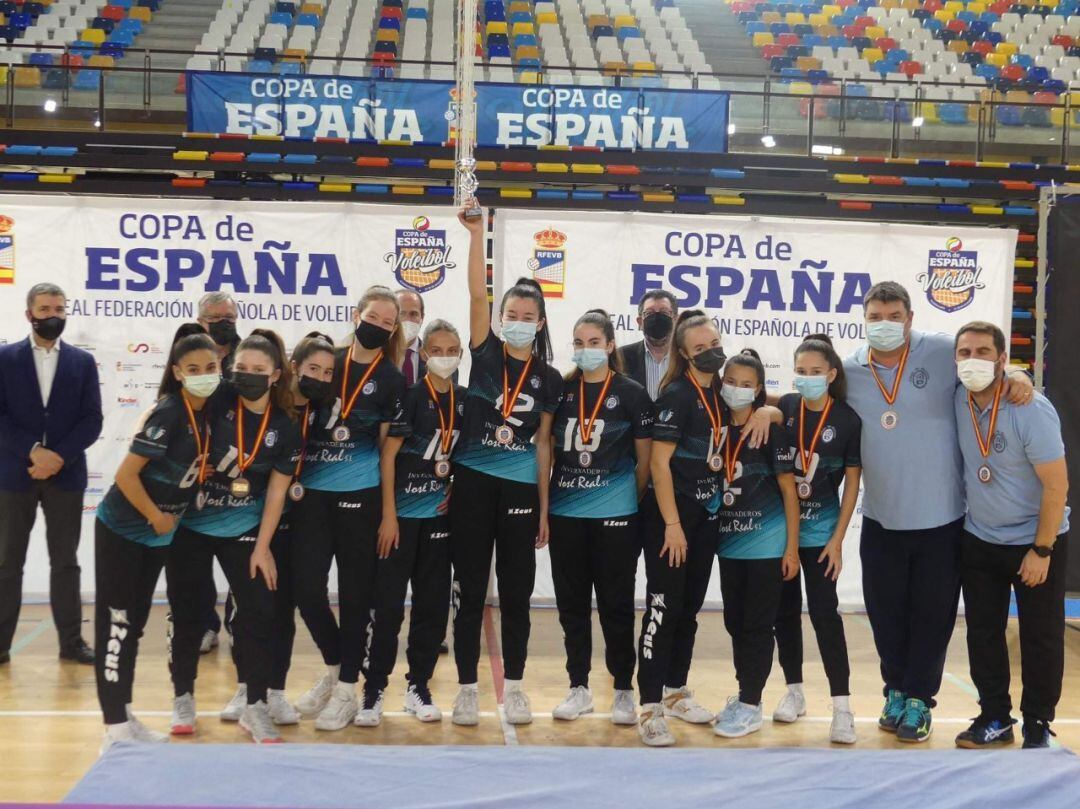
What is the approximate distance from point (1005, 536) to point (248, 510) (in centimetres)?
292

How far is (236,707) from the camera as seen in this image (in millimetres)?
4258

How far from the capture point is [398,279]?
603 cm

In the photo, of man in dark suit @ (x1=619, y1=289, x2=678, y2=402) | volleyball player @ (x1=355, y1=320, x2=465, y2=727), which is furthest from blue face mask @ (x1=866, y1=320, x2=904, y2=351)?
volleyball player @ (x1=355, y1=320, x2=465, y2=727)

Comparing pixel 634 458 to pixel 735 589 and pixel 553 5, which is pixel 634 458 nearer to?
pixel 735 589

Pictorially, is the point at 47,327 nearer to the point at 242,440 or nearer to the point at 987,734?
the point at 242,440

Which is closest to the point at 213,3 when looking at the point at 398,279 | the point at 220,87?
the point at 220,87

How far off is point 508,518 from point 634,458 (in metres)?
0.57

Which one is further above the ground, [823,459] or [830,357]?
[830,357]

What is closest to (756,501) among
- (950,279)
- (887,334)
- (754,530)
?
(754,530)

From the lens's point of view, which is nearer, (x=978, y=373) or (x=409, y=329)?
(x=978, y=373)

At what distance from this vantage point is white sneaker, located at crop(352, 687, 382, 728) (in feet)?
13.7

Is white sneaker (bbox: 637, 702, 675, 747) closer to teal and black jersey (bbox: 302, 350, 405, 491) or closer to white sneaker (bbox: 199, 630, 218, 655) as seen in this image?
teal and black jersey (bbox: 302, 350, 405, 491)

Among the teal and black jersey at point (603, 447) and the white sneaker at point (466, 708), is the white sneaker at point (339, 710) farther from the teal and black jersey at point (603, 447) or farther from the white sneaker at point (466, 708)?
the teal and black jersey at point (603, 447)

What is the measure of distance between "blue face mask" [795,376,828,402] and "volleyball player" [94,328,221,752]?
2.25 meters
